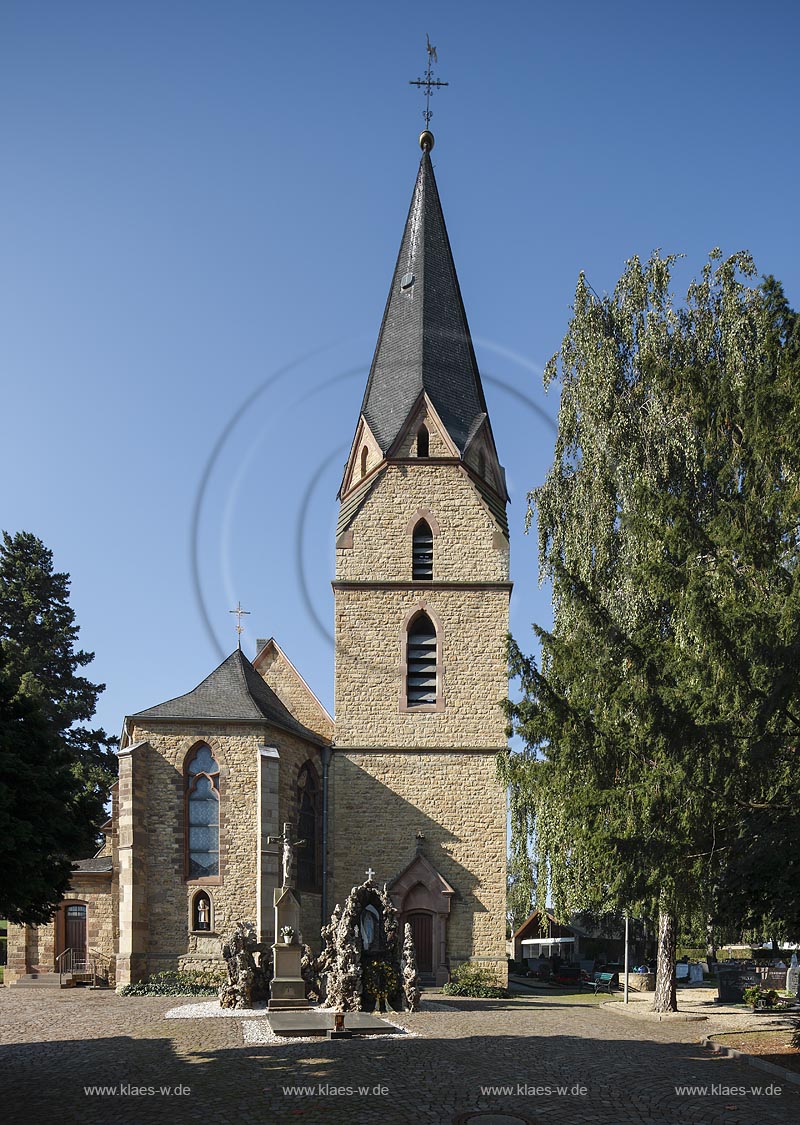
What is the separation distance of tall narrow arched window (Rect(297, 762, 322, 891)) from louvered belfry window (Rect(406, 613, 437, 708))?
348 centimetres

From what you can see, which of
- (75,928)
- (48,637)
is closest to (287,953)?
(75,928)

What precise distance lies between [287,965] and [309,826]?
7.46 metres

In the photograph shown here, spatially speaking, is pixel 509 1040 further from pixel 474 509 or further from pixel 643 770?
pixel 474 509

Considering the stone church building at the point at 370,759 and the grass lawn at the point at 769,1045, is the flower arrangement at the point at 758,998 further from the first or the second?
the stone church building at the point at 370,759

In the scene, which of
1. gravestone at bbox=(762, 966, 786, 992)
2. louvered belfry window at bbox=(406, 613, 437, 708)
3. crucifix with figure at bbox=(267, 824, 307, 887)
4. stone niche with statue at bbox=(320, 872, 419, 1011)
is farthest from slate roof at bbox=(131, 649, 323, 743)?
gravestone at bbox=(762, 966, 786, 992)

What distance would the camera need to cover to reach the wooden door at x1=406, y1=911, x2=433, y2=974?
87.4ft

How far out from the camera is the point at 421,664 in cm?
2908

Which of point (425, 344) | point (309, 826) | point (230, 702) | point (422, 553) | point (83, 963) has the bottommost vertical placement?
point (83, 963)

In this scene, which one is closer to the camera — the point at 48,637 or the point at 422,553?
the point at 422,553

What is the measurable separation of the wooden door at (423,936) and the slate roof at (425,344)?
43.7 feet

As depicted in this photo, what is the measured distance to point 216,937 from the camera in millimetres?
24891

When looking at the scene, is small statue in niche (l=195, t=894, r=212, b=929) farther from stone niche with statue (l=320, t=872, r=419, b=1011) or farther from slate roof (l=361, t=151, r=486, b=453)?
slate roof (l=361, t=151, r=486, b=453)

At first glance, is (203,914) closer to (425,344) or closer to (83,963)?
(83,963)

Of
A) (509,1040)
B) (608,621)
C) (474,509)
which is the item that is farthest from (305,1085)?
(474,509)
